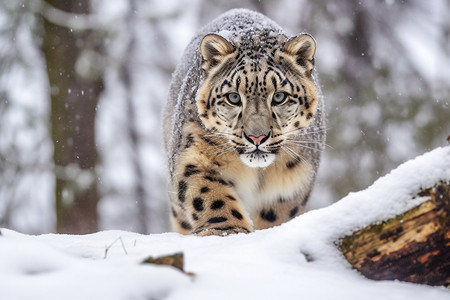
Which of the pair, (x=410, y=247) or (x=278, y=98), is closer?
(x=410, y=247)

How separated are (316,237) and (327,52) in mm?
9513

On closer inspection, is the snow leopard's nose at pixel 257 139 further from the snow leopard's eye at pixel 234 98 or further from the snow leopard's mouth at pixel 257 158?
the snow leopard's eye at pixel 234 98

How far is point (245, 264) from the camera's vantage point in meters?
2.86

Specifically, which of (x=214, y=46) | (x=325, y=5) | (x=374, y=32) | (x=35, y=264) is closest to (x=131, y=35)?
(x=325, y=5)

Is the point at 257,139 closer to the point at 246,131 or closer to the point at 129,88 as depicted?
the point at 246,131

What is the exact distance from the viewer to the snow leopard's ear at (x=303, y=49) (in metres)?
5.34

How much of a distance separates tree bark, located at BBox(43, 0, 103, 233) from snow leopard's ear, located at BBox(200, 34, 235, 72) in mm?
4048

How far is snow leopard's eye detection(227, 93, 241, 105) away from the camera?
16.8 ft

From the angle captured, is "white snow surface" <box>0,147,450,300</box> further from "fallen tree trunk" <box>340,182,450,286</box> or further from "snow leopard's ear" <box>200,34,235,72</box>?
"snow leopard's ear" <box>200,34,235,72</box>

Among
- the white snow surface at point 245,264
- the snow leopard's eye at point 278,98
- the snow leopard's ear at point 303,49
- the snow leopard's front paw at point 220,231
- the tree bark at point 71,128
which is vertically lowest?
the white snow surface at point 245,264

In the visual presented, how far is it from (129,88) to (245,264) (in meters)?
10.9

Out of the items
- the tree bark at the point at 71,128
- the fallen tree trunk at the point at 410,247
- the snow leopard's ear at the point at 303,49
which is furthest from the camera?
the tree bark at the point at 71,128

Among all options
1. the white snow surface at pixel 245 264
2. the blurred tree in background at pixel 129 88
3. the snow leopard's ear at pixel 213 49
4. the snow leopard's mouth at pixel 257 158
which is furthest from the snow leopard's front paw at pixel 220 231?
the blurred tree in background at pixel 129 88

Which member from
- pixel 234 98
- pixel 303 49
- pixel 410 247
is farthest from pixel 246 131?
pixel 410 247
